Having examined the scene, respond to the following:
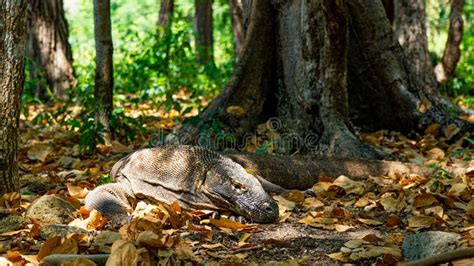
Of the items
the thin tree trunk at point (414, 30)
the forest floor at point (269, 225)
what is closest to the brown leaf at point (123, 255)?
the forest floor at point (269, 225)

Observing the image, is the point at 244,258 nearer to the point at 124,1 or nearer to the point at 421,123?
the point at 421,123

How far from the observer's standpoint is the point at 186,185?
12.0 feet

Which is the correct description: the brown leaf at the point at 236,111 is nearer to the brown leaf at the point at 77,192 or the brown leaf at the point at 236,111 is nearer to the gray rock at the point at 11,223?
the brown leaf at the point at 77,192

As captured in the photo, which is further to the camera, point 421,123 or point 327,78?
point 421,123

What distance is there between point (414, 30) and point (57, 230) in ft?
20.7

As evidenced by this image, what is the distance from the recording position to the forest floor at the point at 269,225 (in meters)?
2.65

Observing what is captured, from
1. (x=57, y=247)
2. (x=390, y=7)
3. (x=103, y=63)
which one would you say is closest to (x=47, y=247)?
(x=57, y=247)

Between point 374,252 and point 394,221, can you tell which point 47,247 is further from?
point 394,221

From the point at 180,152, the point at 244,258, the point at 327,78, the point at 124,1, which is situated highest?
the point at 124,1

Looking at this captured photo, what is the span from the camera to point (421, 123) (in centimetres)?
596

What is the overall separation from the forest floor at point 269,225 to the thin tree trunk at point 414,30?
12.0 ft

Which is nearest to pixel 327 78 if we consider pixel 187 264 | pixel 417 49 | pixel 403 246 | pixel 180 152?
pixel 180 152

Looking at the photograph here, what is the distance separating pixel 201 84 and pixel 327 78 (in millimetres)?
4023

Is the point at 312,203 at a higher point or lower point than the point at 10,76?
lower
